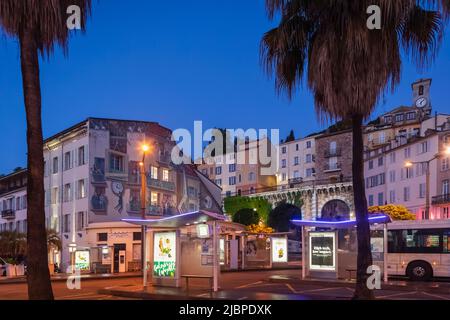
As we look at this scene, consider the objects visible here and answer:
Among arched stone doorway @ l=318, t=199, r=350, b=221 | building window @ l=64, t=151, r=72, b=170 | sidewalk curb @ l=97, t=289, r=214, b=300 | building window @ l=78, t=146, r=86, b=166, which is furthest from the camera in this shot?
arched stone doorway @ l=318, t=199, r=350, b=221

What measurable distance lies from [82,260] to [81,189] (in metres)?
11.3

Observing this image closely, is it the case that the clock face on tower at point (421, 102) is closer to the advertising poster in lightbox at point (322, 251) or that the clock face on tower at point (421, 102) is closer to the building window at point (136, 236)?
the building window at point (136, 236)

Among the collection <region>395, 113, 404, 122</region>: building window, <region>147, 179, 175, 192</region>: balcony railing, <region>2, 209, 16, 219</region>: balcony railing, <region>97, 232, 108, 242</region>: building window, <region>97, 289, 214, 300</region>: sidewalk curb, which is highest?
<region>395, 113, 404, 122</region>: building window

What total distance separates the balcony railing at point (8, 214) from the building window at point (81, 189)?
19609 millimetres

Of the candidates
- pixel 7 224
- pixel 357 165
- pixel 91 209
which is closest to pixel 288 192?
pixel 7 224

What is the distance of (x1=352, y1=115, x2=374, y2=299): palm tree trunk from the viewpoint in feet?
52.4

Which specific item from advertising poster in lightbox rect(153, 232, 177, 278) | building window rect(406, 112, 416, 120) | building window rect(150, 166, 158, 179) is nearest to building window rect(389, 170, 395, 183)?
building window rect(406, 112, 416, 120)

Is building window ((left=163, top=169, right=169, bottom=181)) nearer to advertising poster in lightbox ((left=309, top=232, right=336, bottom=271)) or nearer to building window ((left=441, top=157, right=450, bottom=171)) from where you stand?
building window ((left=441, top=157, right=450, bottom=171))

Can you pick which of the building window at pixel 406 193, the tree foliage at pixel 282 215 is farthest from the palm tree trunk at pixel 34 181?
the tree foliage at pixel 282 215

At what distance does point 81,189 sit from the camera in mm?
52406

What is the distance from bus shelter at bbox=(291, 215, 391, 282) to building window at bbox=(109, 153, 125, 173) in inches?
1064

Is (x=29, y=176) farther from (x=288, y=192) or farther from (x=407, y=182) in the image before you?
(x=288, y=192)

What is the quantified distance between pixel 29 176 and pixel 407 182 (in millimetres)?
64252

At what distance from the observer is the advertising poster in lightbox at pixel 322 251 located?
27641 mm
